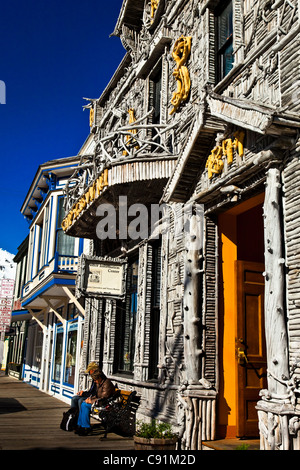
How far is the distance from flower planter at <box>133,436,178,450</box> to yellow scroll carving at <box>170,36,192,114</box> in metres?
6.26

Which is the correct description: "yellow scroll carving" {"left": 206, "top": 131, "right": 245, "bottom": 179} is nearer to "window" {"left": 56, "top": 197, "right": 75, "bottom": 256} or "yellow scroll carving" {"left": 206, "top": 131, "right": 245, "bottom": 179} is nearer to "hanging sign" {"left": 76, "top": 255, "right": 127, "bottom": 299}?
"hanging sign" {"left": 76, "top": 255, "right": 127, "bottom": 299}

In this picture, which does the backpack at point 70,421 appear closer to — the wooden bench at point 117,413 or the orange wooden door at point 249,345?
the wooden bench at point 117,413

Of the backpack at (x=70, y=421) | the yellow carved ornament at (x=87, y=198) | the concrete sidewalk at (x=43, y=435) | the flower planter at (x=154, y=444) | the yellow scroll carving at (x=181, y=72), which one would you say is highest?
the yellow scroll carving at (x=181, y=72)

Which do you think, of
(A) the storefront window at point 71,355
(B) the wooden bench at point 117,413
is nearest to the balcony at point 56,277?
(A) the storefront window at point 71,355

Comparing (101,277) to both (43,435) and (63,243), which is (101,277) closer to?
(43,435)

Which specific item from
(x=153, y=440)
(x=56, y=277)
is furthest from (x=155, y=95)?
(x=153, y=440)

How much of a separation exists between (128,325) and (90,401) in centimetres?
241

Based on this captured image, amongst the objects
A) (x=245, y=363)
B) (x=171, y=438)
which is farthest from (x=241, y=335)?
(x=171, y=438)

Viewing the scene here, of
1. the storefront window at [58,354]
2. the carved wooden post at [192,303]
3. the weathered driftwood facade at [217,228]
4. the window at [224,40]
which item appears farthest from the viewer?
the storefront window at [58,354]

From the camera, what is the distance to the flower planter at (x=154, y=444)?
6.56m

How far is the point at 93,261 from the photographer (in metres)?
10.8

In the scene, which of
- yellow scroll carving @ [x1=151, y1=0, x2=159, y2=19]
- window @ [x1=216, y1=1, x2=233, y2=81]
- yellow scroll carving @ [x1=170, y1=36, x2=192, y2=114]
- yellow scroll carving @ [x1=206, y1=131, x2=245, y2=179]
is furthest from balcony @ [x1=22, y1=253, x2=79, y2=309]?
yellow scroll carving @ [x1=206, y1=131, x2=245, y2=179]

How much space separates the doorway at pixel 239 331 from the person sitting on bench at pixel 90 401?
2.91 metres
